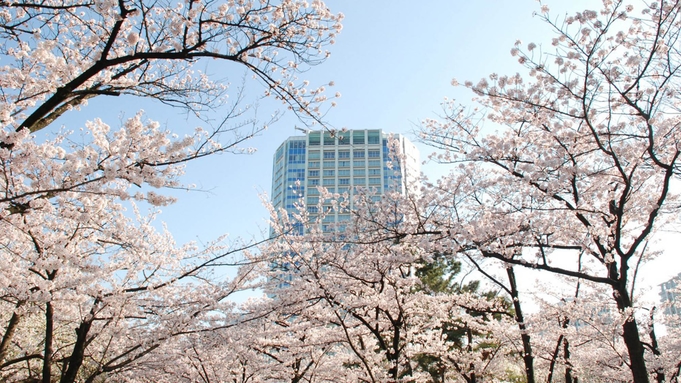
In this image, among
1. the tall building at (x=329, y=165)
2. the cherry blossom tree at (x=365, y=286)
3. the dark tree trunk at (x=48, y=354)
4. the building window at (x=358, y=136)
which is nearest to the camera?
the dark tree trunk at (x=48, y=354)

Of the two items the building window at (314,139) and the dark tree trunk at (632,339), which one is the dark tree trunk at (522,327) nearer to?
the dark tree trunk at (632,339)

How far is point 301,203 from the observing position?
11281mm

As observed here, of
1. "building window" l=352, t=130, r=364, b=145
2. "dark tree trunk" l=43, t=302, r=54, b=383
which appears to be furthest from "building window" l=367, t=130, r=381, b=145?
"dark tree trunk" l=43, t=302, r=54, b=383

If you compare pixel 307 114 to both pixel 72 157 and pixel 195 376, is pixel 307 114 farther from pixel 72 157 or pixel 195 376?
pixel 195 376

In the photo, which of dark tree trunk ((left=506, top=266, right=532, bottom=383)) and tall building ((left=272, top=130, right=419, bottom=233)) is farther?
tall building ((left=272, top=130, right=419, bottom=233))

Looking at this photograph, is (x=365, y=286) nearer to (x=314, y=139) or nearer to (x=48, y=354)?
(x=48, y=354)

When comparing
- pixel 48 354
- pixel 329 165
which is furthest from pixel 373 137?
pixel 48 354

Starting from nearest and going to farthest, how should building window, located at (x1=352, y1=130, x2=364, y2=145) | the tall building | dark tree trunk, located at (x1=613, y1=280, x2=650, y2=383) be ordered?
1. dark tree trunk, located at (x1=613, y1=280, x2=650, y2=383)
2. the tall building
3. building window, located at (x1=352, y1=130, x2=364, y2=145)

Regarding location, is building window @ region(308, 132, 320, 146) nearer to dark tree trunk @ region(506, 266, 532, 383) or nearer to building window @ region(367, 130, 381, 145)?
building window @ region(367, 130, 381, 145)

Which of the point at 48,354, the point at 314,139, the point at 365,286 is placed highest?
the point at 314,139

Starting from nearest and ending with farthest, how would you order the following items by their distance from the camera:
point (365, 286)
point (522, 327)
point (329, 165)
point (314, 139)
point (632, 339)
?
point (632, 339)
point (365, 286)
point (522, 327)
point (329, 165)
point (314, 139)

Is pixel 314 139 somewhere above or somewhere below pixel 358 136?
below

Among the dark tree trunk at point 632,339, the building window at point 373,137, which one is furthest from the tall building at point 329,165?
the dark tree trunk at point 632,339

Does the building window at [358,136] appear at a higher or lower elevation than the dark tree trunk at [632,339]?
higher
